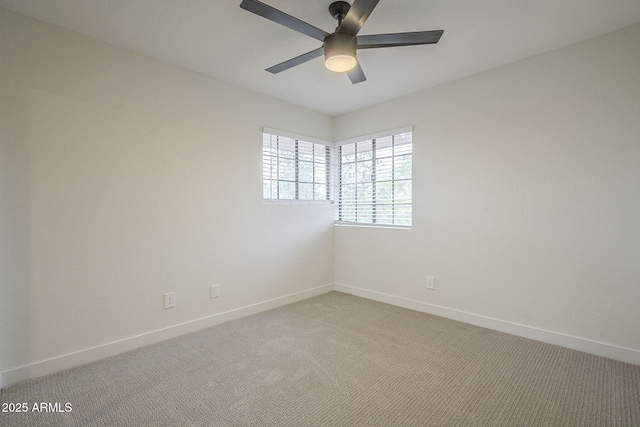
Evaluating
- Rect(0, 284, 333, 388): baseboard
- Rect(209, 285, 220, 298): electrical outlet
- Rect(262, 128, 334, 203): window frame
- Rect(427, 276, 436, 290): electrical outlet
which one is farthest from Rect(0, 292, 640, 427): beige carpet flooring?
Rect(262, 128, 334, 203): window frame

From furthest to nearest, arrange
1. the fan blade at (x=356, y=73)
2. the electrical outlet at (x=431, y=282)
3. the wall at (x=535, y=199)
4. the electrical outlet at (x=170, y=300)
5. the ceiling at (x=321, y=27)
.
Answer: the electrical outlet at (x=431, y=282) < the electrical outlet at (x=170, y=300) < the wall at (x=535, y=199) < the fan blade at (x=356, y=73) < the ceiling at (x=321, y=27)

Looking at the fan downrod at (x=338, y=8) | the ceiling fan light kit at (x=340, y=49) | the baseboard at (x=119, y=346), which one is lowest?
the baseboard at (x=119, y=346)

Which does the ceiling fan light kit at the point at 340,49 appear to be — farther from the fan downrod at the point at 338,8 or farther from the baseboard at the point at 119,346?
the baseboard at the point at 119,346

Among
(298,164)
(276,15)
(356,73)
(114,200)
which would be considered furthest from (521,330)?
(114,200)

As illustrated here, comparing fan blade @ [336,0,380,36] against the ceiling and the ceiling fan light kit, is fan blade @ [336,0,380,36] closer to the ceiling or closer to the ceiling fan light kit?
the ceiling fan light kit

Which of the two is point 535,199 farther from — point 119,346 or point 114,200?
point 119,346

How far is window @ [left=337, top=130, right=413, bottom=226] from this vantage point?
141 inches

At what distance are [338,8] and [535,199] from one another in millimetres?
2231

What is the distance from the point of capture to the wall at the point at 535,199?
230 cm

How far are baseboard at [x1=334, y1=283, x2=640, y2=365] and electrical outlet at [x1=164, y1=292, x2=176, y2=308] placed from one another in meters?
2.23

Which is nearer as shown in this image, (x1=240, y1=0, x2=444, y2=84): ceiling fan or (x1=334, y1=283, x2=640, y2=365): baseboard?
(x1=240, y1=0, x2=444, y2=84): ceiling fan

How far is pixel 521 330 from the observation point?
9.02ft

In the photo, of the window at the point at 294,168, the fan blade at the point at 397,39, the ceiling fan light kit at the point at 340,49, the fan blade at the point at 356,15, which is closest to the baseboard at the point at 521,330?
the window at the point at 294,168

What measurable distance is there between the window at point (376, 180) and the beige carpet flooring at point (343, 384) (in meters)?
1.46
